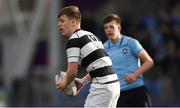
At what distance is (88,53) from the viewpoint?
862 centimetres

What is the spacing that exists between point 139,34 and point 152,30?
58cm

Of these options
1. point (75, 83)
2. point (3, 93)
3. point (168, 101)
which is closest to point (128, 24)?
point (168, 101)

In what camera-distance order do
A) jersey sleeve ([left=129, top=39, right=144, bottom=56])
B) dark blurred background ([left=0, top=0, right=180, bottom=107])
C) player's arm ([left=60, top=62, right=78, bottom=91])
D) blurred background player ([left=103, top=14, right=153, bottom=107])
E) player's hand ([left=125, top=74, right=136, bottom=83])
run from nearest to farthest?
player's arm ([left=60, top=62, right=78, bottom=91])
player's hand ([left=125, top=74, right=136, bottom=83])
blurred background player ([left=103, top=14, right=153, bottom=107])
jersey sleeve ([left=129, top=39, right=144, bottom=56])
dark blurred background ([left=0, top=0, right=180, bottom=107])

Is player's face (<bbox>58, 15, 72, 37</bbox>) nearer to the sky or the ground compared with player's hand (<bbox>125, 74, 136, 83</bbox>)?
nearer to the sky

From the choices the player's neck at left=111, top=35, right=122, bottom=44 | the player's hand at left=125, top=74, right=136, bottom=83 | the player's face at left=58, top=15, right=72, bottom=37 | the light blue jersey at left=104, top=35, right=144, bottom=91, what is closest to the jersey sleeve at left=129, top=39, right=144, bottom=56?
the light blue jersey at left=104, top=35, right=144, bottom=91

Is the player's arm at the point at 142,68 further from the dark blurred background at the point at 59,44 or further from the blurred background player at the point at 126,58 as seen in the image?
the dark blurred background at the point at 59,44

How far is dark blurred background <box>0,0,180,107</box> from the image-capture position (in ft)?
53.6

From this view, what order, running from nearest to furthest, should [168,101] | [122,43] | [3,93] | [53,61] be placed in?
[122,43]
[168,101]
[53,61]
[3,93]

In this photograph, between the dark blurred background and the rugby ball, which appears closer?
the rugby ball

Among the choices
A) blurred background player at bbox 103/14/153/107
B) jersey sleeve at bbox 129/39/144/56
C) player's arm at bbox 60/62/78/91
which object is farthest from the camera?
jersey sleeve at bbox 129/39/144/56

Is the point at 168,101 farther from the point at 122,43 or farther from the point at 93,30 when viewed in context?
the point at 122,43

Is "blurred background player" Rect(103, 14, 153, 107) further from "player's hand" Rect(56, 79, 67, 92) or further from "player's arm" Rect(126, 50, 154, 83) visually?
"player's hand" Rect(56, 79, 67, 92)

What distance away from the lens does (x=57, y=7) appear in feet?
→ 61.7

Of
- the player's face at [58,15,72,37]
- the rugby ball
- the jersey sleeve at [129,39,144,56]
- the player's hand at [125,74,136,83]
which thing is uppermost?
the player's face at [58,15,72,37]
